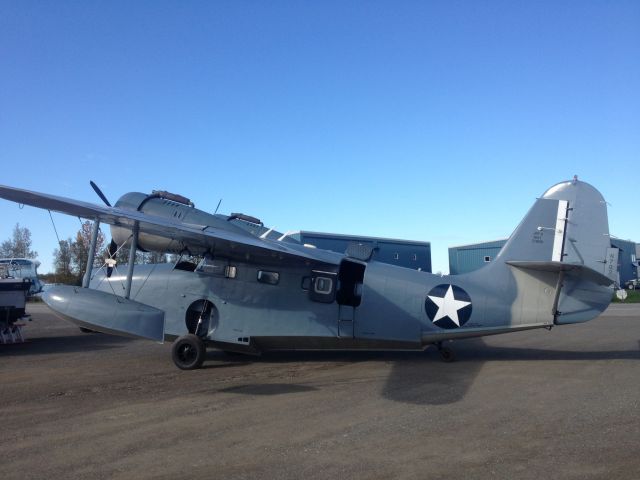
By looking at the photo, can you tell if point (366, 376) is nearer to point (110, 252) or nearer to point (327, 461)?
point (327, 461)

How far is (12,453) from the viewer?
5352 mm

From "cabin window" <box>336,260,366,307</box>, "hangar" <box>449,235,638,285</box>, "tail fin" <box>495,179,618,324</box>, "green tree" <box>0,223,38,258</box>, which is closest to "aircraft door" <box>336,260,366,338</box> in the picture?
"cabin window" <box>336,260,366,307</box>

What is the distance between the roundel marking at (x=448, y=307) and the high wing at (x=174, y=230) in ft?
7.87

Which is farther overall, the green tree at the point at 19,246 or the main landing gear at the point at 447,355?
the green tree at the point at 19,246

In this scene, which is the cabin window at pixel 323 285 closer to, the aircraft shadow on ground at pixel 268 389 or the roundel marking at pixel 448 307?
the roundel marking at pixel 448 307

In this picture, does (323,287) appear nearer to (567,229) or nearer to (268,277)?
(268,277)

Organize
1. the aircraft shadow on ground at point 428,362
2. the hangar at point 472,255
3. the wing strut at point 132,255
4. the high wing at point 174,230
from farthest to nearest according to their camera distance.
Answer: the hangar at point 472,255 → the wing strut at point 132,255 → the high wing at point 174,230 → the aircraft shadow on ground at point 428,362

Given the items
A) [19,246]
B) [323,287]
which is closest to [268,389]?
[323,287]

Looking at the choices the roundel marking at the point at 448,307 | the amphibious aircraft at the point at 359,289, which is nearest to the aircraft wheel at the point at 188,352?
the amphibious aircraft at the point at 359,289

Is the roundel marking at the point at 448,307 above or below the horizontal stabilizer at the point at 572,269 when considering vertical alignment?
below

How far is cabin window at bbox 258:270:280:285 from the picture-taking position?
11.5 meters

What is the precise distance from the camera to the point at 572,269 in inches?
415

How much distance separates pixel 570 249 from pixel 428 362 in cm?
416

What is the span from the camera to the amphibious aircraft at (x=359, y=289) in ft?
35.6
